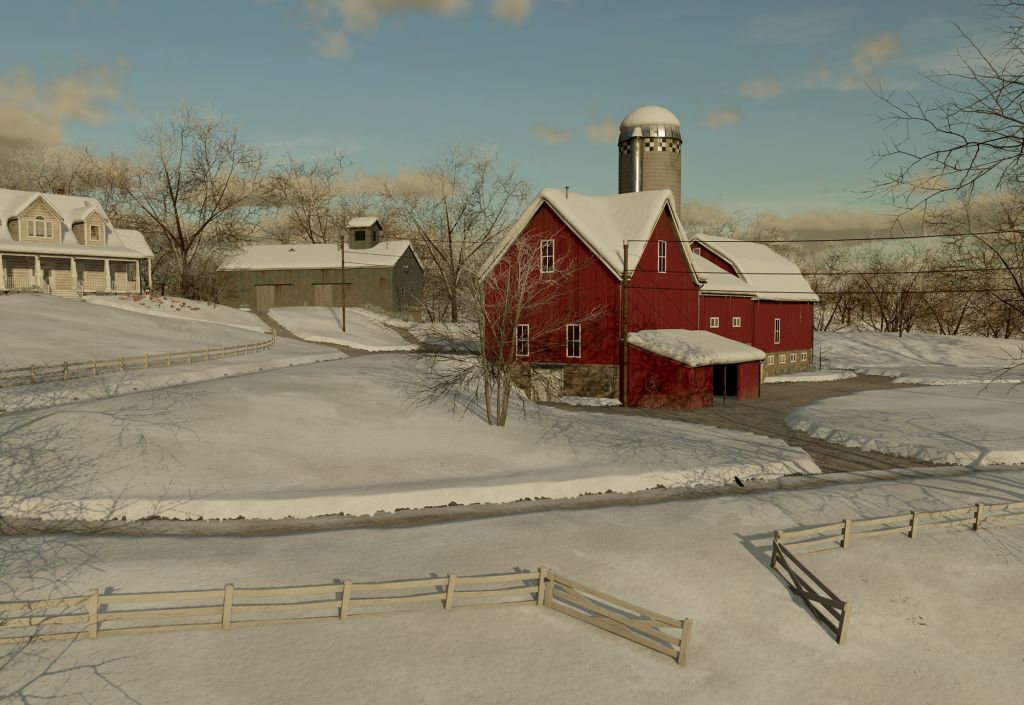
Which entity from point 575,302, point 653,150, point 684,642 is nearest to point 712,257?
point 653,150

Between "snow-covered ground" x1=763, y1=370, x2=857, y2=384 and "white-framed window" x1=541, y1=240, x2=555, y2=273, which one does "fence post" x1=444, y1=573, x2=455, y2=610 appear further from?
"snow-covered ground" x1=763, y1=370, x2=857, y2=384

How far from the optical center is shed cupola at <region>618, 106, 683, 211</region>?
143 feet

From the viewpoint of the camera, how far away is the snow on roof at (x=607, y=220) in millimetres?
34281

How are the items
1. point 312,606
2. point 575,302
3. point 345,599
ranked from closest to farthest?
1. point 345,599
2. point 312,606
3. point 575,302

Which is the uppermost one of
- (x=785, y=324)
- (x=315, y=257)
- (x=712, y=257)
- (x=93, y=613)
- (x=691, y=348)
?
(x=315, y=257)

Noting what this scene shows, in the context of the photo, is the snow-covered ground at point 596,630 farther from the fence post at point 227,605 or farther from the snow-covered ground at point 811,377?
the snow-covered ground at point 811,377

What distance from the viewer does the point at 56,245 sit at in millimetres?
51406

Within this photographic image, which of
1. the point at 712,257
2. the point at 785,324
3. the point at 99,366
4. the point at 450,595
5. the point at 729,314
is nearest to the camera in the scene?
the point at 450,595

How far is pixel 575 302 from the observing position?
3547 centimetres

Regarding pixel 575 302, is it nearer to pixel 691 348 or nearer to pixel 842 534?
pixel 691 348

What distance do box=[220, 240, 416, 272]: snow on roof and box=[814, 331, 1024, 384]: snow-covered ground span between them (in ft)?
137

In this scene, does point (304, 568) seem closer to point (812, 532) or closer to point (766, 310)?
point (812, 532)

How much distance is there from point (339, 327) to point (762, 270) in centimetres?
3471

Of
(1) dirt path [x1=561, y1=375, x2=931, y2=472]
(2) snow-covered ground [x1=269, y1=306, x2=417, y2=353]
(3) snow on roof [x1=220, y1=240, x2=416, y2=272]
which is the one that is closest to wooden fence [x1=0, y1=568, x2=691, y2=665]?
(1) dirt path [x1=561, y1=375, x2=931, y2=472]
